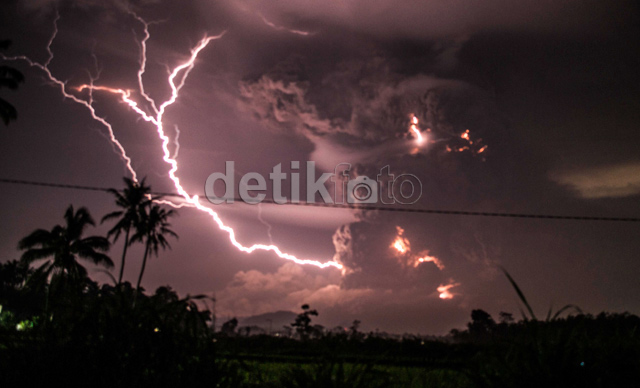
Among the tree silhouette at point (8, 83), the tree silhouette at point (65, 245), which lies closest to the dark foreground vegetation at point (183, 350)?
the tree silhouette at point (8, 83)

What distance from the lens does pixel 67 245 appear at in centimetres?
4044

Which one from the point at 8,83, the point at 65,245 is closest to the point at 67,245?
the point at 65,245

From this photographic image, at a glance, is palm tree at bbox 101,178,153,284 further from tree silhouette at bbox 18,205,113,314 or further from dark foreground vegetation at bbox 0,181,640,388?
dark foreground vegetation at bbox 0,181,640,388

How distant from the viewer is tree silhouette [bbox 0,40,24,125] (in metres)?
25.0

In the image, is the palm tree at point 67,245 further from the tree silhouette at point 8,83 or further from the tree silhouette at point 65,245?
the tree silhouette at point 8,83

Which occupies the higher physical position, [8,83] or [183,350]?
[8,83]

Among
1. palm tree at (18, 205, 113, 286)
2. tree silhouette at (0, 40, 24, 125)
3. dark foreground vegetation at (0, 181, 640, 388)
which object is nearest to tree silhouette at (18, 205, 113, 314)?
palm tree at (18, 205, 113, 286)

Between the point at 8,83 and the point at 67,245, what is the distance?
19.3 meters

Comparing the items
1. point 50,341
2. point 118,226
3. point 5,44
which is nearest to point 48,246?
point 118,226

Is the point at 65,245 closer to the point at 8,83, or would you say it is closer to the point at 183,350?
the point at 8,83

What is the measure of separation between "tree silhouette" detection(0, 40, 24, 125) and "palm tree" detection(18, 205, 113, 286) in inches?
648

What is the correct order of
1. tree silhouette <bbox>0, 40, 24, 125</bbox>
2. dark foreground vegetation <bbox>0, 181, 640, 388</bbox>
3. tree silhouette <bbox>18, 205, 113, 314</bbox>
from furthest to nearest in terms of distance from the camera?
tree silhouette <bbox>18, 205, 113, 314</bbox>
tree silhouette <bbox>0, 40, 24, 125</bbox>
dark foreground vegetation <bbox>0, 181, 640, 388</bbox>

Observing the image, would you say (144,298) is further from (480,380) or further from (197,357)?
(480,380)

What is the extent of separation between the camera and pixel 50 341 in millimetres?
3658
